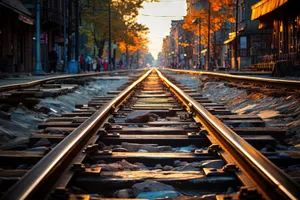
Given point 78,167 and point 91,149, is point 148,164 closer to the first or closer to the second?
point 91,149

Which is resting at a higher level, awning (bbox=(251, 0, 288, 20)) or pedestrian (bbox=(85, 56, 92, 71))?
awning (bbox=(251, 0, 288, 20))

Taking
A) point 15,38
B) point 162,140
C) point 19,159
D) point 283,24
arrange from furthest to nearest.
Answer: point 15,38, point 283,24, point 162,140, point 19,159

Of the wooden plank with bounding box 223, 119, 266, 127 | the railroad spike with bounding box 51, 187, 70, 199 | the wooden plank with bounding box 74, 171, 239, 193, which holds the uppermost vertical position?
the wooden plank with bounding box 223, 119, 266, 127

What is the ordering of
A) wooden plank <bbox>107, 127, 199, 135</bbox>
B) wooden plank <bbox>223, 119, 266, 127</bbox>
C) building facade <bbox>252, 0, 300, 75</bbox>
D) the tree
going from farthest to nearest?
the tree, building facade <bbox>252, 0, 300, 75</bbox>, wooden plank <bbox>223, 119, 266, 127</bbox>, wooden plank <bbox>107, 127, 199, 135</bbox>

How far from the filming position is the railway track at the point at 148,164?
3104 mm

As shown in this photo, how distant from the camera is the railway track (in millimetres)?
3104

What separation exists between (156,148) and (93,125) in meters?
0.95

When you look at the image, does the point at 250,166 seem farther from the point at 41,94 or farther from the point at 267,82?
the point at 267,82

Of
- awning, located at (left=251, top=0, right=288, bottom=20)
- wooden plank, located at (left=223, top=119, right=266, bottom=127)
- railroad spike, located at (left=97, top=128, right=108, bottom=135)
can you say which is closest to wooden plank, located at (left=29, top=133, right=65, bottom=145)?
railroad spike, located at (left=97, top=128, right=108, bottom=135)

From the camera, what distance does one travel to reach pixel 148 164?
4.33m

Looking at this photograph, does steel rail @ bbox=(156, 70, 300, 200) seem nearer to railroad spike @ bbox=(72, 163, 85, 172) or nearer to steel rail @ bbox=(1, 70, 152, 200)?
railroad spike @ bbox=(72, 163, 85, 172)

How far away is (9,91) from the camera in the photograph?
10758mm

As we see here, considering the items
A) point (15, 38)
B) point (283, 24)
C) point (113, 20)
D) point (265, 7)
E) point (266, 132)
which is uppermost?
point (113, 20)

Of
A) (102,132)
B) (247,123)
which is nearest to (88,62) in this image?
(247,123)
